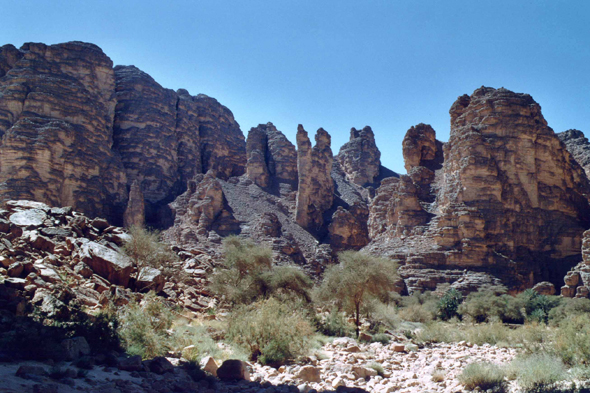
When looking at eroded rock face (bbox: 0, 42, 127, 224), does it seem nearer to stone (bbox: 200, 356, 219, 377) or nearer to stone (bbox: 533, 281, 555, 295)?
stone (bbox: 200, 356, 219, 377)

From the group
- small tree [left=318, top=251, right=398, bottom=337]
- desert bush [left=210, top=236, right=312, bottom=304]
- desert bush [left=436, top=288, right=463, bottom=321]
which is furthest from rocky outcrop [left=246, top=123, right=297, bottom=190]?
small tree [left=318, top=251, right=398, bottom=337]

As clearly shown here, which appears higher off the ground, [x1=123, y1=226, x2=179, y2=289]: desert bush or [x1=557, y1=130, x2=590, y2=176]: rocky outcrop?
[x1=557, y1=130, x2=590, y2=176]: rocky outcrop

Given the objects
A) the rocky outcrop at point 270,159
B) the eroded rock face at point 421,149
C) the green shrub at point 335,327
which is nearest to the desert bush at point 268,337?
the green shrub at point 335,327

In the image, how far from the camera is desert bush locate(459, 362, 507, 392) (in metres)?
10.9

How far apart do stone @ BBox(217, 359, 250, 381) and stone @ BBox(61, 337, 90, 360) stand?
131 inches

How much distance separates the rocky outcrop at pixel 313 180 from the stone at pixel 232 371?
2137 inches

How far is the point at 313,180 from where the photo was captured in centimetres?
7031

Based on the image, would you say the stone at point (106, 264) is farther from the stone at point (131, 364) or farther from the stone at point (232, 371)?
the stone at point (232, 371)

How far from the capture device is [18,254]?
53.2 ft

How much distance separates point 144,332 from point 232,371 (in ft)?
10.2

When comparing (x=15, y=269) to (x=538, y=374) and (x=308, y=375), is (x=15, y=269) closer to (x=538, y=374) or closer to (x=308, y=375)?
(x=308, y=375)

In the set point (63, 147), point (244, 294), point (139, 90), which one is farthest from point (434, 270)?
point (139, 90)

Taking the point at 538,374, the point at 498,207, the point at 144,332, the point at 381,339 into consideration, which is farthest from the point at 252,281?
the point at 498,207

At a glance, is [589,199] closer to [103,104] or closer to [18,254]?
[18,254]
